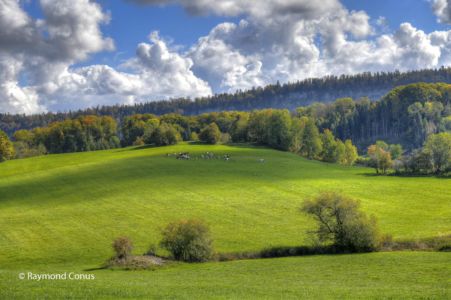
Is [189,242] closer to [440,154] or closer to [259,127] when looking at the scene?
[440,154]

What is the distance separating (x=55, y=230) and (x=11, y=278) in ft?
107

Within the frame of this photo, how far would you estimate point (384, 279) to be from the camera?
3509 centimetres

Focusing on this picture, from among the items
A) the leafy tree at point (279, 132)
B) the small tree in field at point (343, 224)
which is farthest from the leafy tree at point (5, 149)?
the small tree in field at point (343, 224)

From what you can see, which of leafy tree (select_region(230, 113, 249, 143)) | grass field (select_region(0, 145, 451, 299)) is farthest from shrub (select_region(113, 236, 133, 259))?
leafy tree (select_region(230, 113, 249, 143))

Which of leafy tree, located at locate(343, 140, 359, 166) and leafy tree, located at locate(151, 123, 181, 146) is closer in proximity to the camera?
leafy tree, located at locate(151, 123, 181, 146)

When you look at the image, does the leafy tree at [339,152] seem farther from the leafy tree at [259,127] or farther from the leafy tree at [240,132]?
the leafy tree at [240,132]

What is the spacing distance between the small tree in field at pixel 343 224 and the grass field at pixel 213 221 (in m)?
3.16

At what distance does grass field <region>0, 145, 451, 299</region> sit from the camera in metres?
31.0

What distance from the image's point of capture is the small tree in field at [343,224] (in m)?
50.2

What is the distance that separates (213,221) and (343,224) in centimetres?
2113

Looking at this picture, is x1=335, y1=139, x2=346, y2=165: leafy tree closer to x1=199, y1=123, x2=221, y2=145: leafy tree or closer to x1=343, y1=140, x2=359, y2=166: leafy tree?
x1=343, y1=140, x2=359, y2=166: leafy tree

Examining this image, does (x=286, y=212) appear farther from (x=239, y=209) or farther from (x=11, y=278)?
(x=11, y=278)

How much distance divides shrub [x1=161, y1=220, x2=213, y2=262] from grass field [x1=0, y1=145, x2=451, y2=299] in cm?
310

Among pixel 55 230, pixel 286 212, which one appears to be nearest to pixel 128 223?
pixel 55 230
